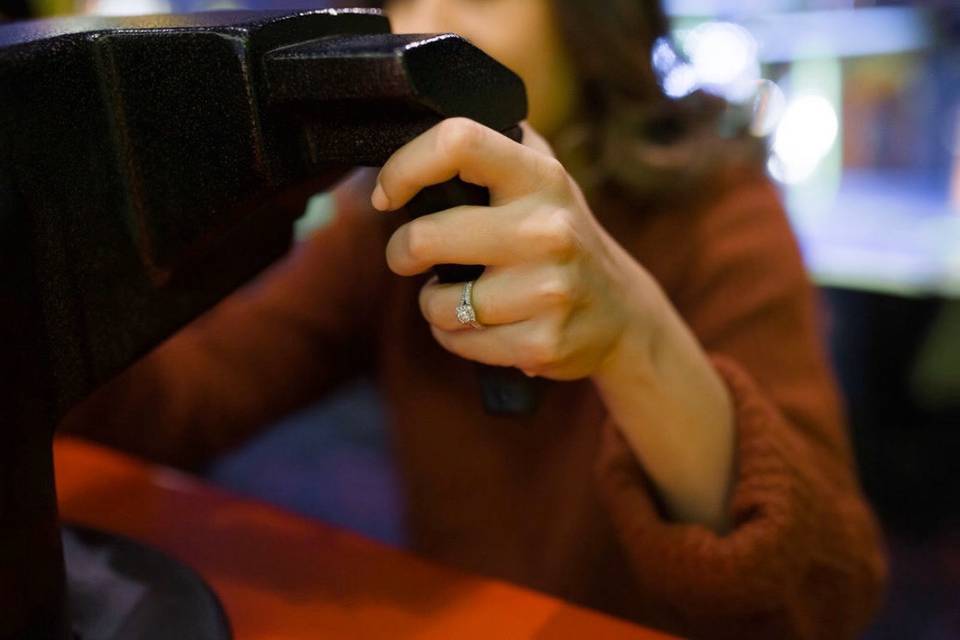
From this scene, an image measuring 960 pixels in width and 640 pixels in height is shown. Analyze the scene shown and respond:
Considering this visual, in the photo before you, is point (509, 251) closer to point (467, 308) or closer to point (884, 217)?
point (467, 308)

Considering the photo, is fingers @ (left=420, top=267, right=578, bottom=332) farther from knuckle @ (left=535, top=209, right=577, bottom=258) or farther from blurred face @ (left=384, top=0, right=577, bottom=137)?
blurred face @ (left=384, top=0, right=577, bottom=137)

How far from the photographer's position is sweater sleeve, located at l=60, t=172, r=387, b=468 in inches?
29.9

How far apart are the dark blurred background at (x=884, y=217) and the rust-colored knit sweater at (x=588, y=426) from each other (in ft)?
2.56

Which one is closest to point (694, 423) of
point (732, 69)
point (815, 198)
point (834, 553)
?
point (834, 553)

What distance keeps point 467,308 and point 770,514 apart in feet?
0.74

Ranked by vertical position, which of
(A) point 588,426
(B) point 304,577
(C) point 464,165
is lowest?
(A) point 588,426

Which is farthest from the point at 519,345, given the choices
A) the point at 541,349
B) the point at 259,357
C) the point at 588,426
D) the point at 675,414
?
the point at 259,357

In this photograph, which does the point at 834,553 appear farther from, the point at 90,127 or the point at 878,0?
the point at 878,0

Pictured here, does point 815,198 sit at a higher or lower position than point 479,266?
lower

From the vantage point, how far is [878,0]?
1.50 meters

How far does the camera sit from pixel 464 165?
0.30 m

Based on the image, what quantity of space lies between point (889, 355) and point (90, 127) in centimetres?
166

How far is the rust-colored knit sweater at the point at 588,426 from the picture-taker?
1.52 ft

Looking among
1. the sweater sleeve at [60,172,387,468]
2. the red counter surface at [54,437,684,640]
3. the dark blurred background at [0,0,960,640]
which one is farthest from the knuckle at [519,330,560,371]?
the dark blurred background at [0,0,960,640]
